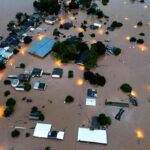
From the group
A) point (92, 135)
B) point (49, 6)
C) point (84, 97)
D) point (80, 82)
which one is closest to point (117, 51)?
point (80, 82)

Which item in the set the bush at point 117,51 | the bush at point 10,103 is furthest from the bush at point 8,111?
the bush at point 117,51

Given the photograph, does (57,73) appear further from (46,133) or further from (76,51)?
(46,133)

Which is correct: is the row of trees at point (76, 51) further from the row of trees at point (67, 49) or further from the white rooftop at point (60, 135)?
the white rooftop at point (60, 135)

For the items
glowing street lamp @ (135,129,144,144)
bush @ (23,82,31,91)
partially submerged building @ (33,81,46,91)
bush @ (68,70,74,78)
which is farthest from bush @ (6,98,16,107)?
glowing street lamp @ (135,129,144,144)

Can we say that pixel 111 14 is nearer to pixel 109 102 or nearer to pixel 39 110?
pixel 109 102

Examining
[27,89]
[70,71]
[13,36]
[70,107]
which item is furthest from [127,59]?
[13,36]
